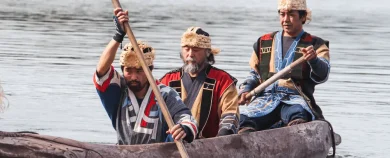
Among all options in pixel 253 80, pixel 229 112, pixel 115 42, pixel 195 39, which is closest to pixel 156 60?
pixel 253 80

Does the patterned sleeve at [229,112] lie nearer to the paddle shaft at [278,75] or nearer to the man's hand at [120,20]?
the paddle shaft at [278,75]

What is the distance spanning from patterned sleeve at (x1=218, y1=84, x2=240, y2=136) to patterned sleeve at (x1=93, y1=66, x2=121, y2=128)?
4.98 feet

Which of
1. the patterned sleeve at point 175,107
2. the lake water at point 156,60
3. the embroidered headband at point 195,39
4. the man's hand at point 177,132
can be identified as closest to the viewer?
the man's hand at point 177,132

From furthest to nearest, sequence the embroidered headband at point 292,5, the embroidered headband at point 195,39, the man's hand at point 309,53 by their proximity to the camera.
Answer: the embroidered headband at point 292,5, the man's hand at point 309,53, the embroidered headband at point 195,39

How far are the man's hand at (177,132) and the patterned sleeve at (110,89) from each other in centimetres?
78

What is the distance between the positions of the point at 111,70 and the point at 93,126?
6.70 meters

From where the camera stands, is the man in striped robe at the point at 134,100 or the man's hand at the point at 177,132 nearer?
the man's hand at the point at 177,132

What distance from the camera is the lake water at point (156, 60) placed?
57.0ft

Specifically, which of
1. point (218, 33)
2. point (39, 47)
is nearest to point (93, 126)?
point (39, 47)

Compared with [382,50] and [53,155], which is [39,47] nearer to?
[382,50]

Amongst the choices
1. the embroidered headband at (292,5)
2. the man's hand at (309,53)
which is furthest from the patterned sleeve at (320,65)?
the embroidered headband at (292,5)

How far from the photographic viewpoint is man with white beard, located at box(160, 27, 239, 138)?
11.9 meters

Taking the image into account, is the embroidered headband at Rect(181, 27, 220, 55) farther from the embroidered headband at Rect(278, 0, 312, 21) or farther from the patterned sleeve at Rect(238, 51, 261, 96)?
the patterned sleeve at Rect(238, 51, 261, 96)

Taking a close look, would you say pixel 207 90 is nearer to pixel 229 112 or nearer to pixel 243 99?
pixel 229 112
